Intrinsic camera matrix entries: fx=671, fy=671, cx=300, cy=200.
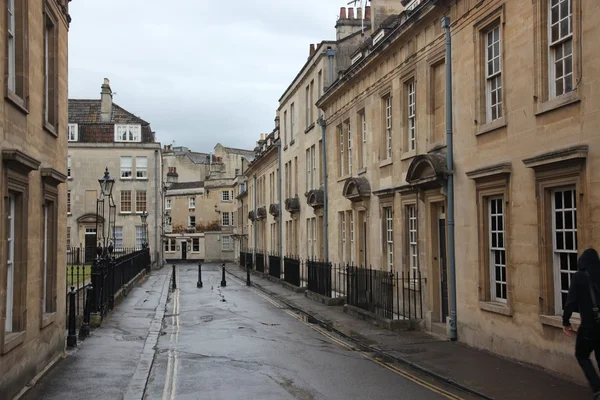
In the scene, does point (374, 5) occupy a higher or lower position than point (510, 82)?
higher

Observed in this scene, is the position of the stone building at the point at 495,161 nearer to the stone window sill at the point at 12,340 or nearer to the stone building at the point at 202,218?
the stone window sill at the point at 12,340

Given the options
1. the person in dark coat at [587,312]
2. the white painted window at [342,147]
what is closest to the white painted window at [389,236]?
the white painted window at [342,147]

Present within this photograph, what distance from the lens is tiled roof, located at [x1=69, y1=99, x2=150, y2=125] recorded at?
57688 mm

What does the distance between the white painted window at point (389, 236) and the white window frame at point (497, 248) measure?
20.5 feet

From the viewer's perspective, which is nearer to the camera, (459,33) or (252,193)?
(459,33)

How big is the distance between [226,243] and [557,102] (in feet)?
231

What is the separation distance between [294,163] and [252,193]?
20647mm

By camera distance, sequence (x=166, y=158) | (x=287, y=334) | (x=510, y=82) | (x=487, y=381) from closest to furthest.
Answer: (x=487, y=381), (x=510, y=82), (x=287, y=334), (x=166, y=158)

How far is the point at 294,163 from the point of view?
3494 cm

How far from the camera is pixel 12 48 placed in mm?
9367

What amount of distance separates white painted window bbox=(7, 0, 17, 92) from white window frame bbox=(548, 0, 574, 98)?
8.09m

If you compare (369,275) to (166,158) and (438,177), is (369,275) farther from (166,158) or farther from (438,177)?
(166,158)

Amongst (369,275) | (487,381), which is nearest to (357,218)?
(369,275)

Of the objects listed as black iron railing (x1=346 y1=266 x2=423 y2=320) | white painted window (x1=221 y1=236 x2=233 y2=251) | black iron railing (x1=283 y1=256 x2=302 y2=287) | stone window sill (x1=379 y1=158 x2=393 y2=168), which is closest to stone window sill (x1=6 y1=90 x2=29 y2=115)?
black iron railing (x1=346 y1=266 x2=423 y2=320)
